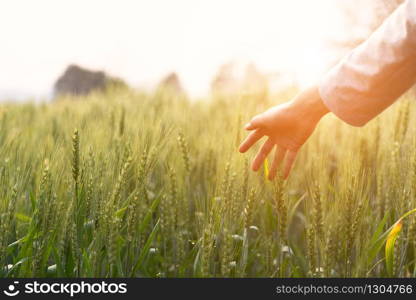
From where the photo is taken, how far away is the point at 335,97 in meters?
1.29

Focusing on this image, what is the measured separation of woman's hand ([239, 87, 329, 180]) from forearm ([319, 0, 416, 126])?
48 millimetres

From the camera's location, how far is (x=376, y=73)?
1.22 metres

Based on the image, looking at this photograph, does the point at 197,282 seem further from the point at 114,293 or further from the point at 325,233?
the point at 325,233

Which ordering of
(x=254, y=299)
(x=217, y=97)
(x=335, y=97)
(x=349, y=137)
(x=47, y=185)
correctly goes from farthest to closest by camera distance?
1. (x=217, y=97)
2. (x=349, y=137)
3. (x=335, y=97)
4. (x=47, y=185)
5. (x=254, y=299)

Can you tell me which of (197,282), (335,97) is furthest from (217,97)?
(197,282)

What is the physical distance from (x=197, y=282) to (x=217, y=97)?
321cm

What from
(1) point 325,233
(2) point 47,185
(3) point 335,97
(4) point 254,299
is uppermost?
(3) point 335,97

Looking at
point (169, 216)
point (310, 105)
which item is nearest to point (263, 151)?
point (310, 105)

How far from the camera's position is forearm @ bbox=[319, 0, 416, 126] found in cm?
116

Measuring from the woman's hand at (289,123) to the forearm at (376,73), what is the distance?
0.16 feet

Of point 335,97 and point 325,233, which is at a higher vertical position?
point 335,97

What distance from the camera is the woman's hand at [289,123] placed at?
4.37 ft

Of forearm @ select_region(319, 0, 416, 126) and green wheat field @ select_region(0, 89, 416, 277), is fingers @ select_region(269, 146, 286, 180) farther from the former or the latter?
forearm @ select_region(319, 0, 416, 126)

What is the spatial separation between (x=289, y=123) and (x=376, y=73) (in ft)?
0.81
